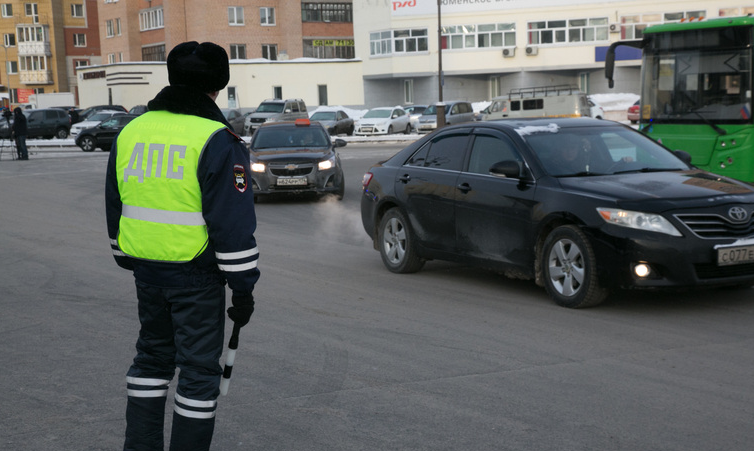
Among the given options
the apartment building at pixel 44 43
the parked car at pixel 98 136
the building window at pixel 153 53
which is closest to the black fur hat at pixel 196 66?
the parked car at pixel 98 136

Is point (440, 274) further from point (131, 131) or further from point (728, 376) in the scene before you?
point (131, 131)

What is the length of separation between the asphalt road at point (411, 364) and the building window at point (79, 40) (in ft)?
326

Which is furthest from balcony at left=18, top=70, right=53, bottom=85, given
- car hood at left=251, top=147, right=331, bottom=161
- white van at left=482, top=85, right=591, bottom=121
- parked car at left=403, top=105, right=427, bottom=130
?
car hood at left=251, top=147, right=331, bottom=161

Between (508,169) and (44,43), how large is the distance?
10112cm

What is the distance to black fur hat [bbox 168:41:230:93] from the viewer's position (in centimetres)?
394

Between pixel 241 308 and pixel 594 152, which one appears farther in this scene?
pixel 594 152

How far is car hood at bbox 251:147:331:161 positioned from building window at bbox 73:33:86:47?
3625 inches

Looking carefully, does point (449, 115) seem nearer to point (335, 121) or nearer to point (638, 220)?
point (335, 121)

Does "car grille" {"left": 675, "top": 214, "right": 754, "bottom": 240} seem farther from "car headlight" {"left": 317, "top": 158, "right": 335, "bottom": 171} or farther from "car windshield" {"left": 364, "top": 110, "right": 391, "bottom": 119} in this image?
"car windshield" {"left": 364, "top": 110, "right": 391, "bottom": 119}

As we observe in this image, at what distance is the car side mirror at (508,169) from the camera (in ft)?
27.5

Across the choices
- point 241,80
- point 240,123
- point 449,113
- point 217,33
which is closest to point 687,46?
point 449,113

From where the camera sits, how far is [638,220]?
7.52 meters

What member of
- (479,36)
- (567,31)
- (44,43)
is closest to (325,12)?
(479,36)

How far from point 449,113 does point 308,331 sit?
138 ft
